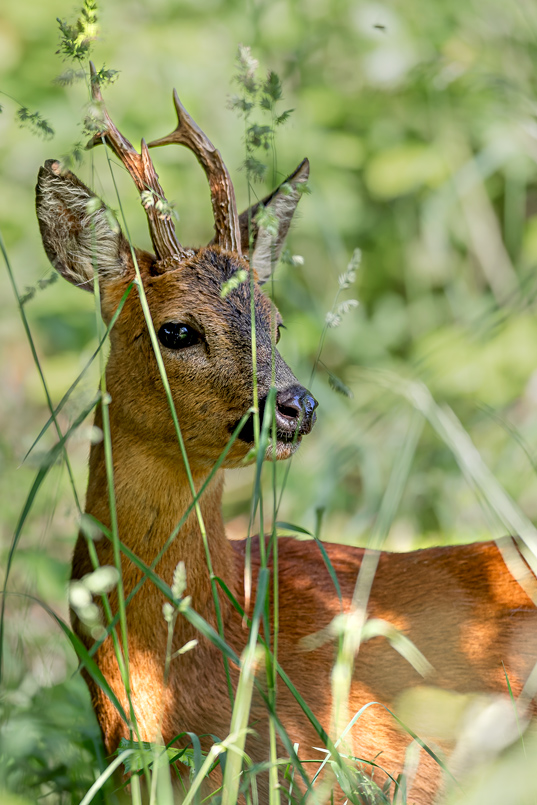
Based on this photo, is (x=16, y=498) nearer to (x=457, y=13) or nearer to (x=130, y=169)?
(x=130, y=169)

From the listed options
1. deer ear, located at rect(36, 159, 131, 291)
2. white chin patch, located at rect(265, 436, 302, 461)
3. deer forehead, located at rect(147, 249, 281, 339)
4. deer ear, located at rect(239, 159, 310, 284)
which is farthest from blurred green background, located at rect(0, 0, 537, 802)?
white chin patch, located at rect(265, 436, 302, 461)

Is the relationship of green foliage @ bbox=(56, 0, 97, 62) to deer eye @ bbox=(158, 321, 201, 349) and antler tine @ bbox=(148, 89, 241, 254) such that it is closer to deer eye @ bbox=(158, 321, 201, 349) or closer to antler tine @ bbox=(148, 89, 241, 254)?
antler tine @ bbox=(148, 89, 241, 254)

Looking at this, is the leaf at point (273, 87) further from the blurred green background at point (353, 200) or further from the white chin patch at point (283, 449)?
the blurred green background at point (353, 200)

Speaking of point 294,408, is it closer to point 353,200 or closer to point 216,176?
point 216,176

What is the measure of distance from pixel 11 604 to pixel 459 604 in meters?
2.04

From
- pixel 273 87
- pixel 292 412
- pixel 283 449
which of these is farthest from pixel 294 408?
pixel 273 87

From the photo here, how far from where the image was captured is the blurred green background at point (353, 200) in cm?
496

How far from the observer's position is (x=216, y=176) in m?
2.81

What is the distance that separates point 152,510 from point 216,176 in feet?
3.36

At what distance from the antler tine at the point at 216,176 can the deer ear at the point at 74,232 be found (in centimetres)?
29

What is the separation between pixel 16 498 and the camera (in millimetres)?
3734

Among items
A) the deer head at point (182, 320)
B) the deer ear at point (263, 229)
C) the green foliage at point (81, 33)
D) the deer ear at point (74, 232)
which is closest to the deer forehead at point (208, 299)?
the deer head at point (182, 320)

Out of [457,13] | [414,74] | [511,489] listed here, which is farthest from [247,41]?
[511,489]

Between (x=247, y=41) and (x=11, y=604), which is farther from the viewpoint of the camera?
(x=247, y=41)
